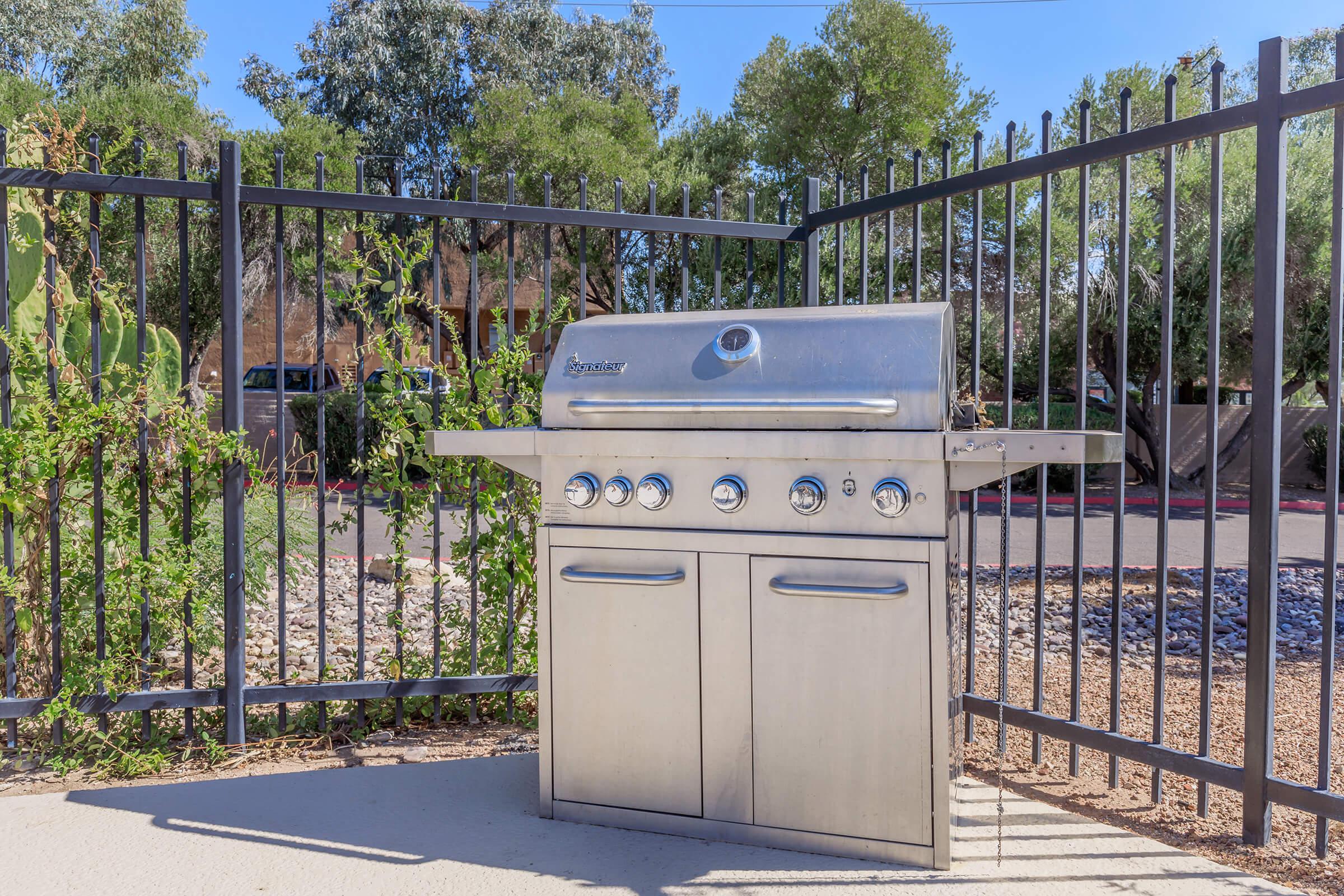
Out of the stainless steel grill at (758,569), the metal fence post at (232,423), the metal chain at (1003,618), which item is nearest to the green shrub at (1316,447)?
the metal chain at (1003,618)

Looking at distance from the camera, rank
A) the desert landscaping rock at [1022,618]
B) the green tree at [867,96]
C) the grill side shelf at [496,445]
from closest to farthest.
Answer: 1. the grill side shelf at [496,445]
2. the desert landscaping rock at [1022,618]
3. the green tree at [867,96]

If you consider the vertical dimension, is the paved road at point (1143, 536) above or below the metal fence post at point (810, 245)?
below

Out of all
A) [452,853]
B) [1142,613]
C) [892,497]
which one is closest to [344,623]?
[452,853]

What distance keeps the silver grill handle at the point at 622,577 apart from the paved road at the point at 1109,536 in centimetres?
481

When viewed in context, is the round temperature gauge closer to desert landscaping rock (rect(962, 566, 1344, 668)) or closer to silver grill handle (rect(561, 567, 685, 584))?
silver grill handle (rect(561, 567, 685, 584))

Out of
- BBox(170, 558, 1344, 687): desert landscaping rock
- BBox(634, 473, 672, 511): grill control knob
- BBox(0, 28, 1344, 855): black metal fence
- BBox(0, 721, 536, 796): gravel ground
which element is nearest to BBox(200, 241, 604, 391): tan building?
BBox(170, 558, 1344, 687): desert landscaping rock

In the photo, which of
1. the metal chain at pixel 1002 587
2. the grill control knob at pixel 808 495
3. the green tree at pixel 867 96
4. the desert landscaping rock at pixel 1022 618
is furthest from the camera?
the green tree at pixel 867 96

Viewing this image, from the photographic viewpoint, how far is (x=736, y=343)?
245 cm

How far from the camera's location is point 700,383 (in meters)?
2.42

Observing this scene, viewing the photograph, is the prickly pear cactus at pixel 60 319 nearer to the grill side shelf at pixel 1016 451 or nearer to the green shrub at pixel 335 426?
the grill side shelf at pixel 1016 451

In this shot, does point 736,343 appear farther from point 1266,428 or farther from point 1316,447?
point 1316,447

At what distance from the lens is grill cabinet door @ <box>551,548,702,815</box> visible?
2465 mm

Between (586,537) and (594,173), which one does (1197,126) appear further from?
(594,173)

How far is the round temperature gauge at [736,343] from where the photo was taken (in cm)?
242
